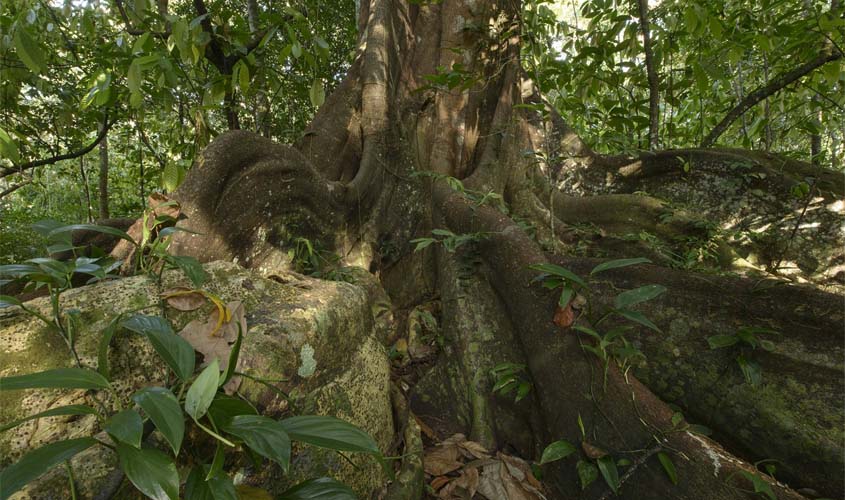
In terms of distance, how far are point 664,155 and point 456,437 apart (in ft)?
10.3

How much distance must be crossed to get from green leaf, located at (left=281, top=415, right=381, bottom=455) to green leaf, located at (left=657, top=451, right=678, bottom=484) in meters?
1.06

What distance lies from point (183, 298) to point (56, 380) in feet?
1.99

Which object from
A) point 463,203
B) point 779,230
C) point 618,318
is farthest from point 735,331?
point 779,230

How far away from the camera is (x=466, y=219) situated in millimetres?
2479

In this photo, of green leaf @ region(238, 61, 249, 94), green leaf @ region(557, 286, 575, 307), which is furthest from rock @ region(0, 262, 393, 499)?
green leaf @ region(238, 61, 249, 94)

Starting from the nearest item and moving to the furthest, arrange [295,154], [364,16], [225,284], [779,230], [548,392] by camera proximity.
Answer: [225,284] < [548,392] < [295,154] < [779,230] < [364,16]

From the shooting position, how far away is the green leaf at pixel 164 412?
0.67 meters

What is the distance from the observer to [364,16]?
157 inches

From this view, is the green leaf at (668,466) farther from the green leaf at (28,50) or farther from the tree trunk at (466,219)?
the green leaf at (28,50)

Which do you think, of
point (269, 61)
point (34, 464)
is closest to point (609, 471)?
point (34, 464)

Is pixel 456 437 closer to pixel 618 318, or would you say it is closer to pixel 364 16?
pixel 618 318

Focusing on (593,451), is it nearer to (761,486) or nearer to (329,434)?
(761,486)

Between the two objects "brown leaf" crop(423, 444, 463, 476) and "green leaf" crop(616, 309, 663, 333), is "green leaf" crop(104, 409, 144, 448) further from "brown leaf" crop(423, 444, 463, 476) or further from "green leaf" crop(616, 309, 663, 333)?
"green leaf" crop(616, 309, 663, 333)

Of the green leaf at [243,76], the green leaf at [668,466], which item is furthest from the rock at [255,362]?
the green leaf at [243,76]
